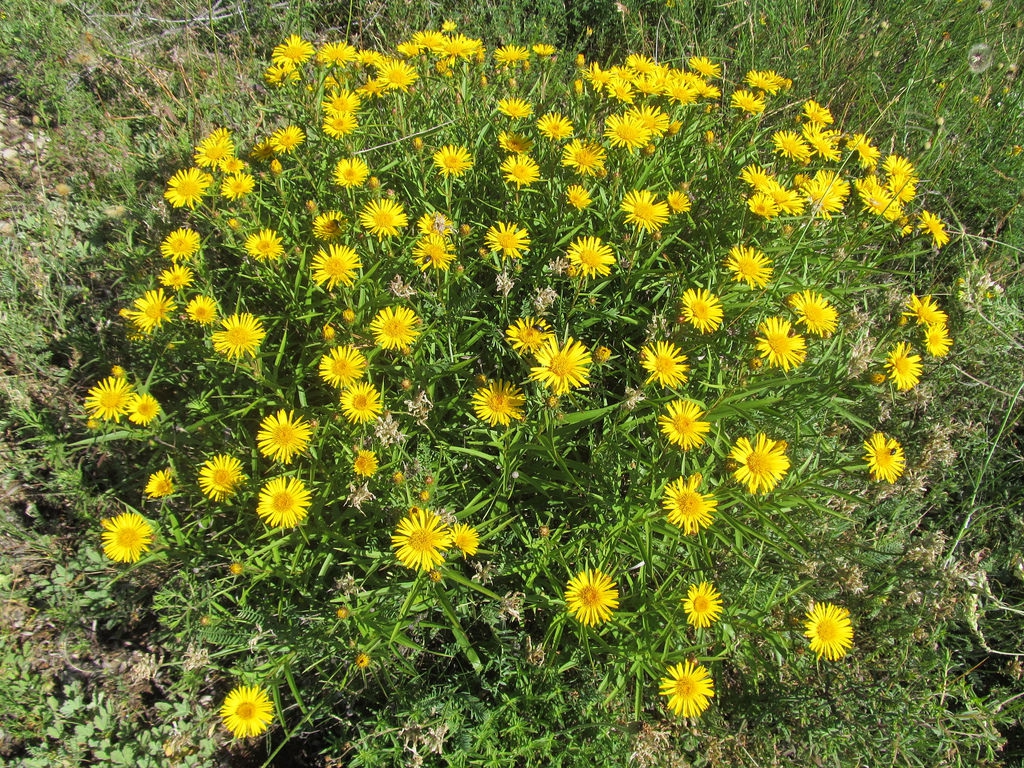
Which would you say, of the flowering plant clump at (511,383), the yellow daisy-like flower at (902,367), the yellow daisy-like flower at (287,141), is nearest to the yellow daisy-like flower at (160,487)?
the flowering plant clump at (511,383)

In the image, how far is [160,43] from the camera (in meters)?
4.49

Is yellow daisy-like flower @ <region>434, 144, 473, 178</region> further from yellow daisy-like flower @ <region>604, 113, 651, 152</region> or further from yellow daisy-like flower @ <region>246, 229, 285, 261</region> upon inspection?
yellow daisy-like flower @ <region>246, 229, 285, 261</region>

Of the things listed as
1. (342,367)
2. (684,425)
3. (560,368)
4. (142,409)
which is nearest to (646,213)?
(560,368)

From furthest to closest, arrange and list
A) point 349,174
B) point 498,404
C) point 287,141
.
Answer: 1. point 287,141
2. point 349,174
3. point 498,404

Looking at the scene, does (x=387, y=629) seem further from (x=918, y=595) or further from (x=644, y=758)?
(x=918, y=595)

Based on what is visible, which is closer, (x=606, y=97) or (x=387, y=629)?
(x=387, y=629)

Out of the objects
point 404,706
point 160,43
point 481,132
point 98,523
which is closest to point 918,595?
point 404,706

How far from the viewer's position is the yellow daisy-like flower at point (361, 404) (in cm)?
207

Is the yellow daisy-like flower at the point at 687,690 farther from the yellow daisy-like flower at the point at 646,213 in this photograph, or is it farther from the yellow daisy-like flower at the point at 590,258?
the yellow daisy-like flower at the point at 646,213

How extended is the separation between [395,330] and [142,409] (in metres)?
0.99

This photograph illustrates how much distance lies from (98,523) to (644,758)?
7.75 ft

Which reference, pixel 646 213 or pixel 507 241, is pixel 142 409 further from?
pixel 646 213

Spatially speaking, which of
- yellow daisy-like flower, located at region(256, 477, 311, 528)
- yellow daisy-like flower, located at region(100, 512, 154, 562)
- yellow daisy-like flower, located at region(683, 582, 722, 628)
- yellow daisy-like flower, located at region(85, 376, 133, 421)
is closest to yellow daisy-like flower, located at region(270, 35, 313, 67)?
yellow daisy-like flower, located at region(85, 376, 133, 421)

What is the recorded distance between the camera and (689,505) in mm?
1931
